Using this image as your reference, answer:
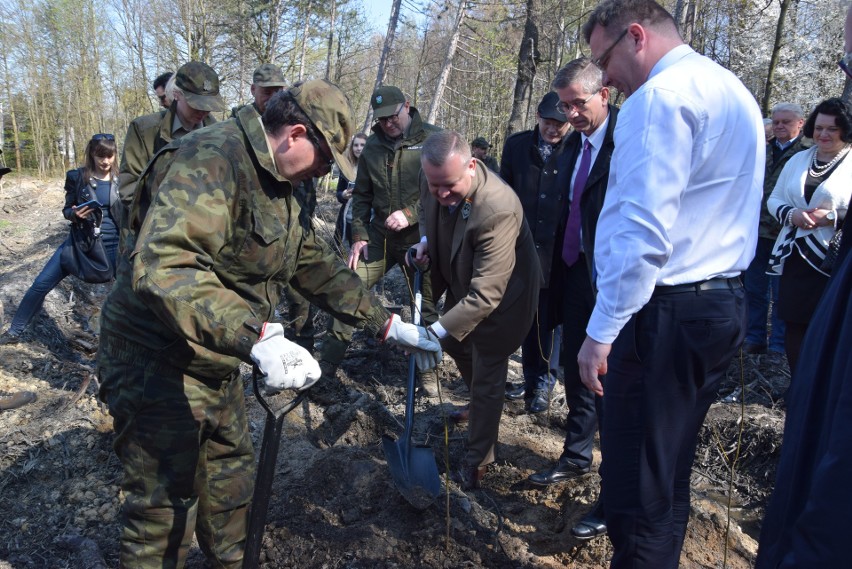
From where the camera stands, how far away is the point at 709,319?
1.99 metres

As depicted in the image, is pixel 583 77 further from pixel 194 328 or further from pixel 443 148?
pixel 194 328

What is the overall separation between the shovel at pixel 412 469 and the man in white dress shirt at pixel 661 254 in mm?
1326

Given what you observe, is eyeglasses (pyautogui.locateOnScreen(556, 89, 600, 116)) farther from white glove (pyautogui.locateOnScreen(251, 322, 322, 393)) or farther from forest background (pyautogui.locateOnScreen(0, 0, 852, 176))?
forest background (pyautogui.locateOnScreen(0, 0, 852, 176))

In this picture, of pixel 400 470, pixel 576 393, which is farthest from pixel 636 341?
pixel 400 470

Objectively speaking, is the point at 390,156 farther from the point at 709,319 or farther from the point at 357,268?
the point at 709,319

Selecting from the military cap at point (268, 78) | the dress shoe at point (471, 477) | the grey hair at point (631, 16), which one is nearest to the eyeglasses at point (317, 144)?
the grey hair at point (631, 16)

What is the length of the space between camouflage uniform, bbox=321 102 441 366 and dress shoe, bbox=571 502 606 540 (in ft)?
7.52

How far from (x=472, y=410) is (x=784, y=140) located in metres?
3.76

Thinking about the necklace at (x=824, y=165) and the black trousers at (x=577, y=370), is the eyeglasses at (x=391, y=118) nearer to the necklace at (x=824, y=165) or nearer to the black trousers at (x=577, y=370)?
the black trousers at (x=577, y=370)

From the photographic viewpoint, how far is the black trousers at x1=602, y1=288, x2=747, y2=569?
199 centimetres

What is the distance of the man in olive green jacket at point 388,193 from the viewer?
4938 mm

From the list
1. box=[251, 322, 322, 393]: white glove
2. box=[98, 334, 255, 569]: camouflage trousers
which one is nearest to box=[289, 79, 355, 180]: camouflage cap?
box=[251, 322, 322, 393]: white glove

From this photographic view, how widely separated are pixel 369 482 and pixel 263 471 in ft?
4.49

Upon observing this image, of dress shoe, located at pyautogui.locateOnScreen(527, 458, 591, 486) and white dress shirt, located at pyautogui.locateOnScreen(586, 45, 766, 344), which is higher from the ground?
white dress shirt, located at pyautogui.locateOnScreen(586, 45, 766, 344)
